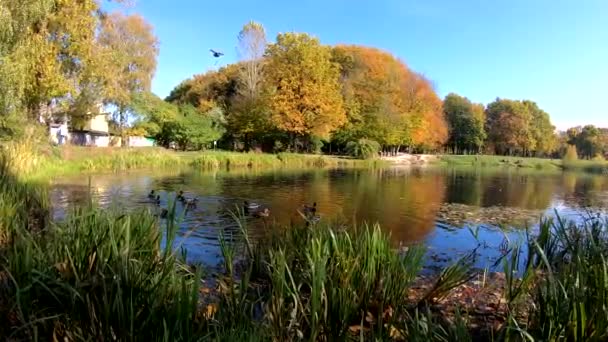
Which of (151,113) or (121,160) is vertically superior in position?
(151,113)

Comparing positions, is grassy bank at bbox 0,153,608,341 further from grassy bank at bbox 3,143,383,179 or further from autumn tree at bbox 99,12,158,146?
autumn tree at bbox 99,12,158,146

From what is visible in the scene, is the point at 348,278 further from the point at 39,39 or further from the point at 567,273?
the point at 39,39

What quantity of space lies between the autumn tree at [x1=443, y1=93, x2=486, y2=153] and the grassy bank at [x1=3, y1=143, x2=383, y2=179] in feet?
144

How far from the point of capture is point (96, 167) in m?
27.7

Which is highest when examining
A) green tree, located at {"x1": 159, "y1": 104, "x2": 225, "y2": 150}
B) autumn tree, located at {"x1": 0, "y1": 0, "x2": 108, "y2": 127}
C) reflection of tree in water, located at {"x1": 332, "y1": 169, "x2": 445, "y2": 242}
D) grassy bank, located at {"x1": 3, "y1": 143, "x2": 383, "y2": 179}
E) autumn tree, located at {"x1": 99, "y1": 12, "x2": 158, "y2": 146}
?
autumn tree, located at {"x1": 99, "y1": 12, "x2": 158, "y2": 146}

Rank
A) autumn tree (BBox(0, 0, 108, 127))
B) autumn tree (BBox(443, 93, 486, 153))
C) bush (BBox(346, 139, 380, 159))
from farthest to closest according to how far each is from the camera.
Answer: autumn tree (BBox(443, 93, 486, 153)) → bush (BBox(346, 139, 380, 159)) → autumn tree (BBox(0, 0, 108, 127))

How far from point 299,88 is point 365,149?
10133 mm

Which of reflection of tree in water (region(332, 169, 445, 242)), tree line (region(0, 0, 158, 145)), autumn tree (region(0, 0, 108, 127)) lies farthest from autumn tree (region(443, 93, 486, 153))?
autumn tree (region(0, 0, 108, 127))

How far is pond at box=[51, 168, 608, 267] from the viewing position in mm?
10797

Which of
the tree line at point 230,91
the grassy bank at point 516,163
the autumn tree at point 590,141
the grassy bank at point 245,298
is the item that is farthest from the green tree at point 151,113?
the autumn tree at point 590,141

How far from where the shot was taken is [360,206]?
17.0 metres

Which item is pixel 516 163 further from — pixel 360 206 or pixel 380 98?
pixel 360 206

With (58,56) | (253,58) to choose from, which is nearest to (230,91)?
(253,58)

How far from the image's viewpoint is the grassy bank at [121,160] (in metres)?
18.0
